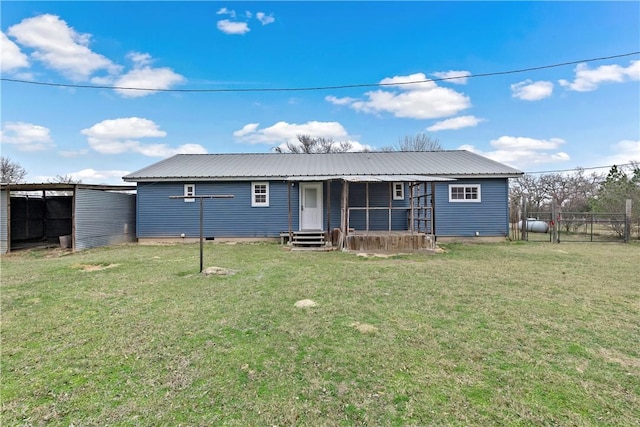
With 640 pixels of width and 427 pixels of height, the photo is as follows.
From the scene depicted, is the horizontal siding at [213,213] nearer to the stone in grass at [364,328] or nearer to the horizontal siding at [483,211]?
the horizontal siding at [483,211]

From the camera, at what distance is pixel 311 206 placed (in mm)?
12414

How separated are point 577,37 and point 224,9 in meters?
15.2

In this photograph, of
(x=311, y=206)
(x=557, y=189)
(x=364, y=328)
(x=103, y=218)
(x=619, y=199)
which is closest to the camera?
(x=364, y=328)

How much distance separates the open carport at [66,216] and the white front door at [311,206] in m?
7.23

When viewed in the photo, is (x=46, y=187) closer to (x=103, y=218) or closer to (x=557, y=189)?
(x=103, y=218)

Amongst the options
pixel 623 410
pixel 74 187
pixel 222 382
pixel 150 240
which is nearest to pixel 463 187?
pixel 623 410

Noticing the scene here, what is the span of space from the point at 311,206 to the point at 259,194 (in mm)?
2227

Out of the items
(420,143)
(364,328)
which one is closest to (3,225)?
(364,328)

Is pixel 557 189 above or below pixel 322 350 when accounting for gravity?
above

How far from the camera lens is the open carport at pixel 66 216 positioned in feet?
34.3

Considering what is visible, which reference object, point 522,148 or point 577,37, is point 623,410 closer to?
point 577,37

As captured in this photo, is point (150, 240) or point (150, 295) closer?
point (150, 295)

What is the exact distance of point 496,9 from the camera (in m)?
13.0

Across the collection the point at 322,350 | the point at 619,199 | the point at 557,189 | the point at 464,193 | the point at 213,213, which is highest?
the point at 557,189
